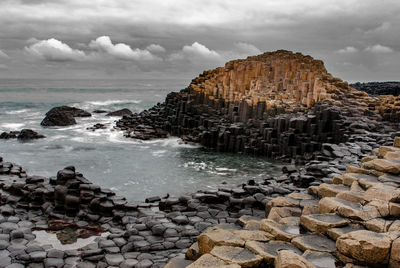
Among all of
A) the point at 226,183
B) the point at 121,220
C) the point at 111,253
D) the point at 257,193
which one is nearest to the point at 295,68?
the point at 226,183

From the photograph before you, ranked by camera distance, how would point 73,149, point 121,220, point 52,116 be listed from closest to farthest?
point 121,220
point 73,149
point 52,116

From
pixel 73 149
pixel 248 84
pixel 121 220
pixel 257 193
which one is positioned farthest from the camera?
pixel 248 84

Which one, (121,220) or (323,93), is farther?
(323,93)

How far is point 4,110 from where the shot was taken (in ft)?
170

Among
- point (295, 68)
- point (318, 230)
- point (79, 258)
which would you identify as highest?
point (295, 68)

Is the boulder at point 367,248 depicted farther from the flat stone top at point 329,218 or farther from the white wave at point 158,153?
the white wave at point 158,153

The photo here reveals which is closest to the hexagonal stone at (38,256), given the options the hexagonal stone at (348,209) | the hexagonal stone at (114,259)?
the hexagonal stone at (114,259)

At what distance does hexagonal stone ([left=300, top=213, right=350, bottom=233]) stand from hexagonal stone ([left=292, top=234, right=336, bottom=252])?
0.15 m

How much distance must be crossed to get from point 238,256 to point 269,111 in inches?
833

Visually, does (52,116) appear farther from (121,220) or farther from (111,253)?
(111,253)

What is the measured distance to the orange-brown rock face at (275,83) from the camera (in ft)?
85.4

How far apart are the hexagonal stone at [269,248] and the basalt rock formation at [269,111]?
1551 centimetres

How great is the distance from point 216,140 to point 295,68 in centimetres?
1118

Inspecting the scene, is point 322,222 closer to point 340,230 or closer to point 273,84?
point 340,230
